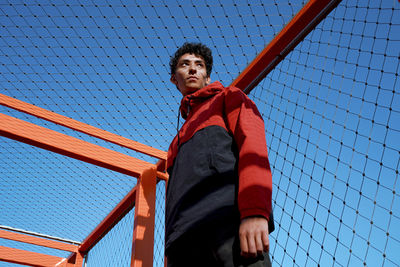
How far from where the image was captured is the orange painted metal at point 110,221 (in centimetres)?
334

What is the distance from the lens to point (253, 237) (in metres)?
0.80

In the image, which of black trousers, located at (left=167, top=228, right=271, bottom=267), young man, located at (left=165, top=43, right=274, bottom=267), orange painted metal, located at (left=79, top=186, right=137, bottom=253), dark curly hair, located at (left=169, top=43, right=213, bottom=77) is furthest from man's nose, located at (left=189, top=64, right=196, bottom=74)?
orange painted metal, located at (left=79, top=186, right=137, bottom=253)

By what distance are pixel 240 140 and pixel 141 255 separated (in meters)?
1.65

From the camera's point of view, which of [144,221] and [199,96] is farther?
[144,221]

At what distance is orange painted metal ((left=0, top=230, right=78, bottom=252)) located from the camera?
4477 millimetres

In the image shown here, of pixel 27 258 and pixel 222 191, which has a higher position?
pixel 27 258

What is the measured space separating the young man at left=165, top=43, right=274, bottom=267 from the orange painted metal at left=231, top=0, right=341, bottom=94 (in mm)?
1091

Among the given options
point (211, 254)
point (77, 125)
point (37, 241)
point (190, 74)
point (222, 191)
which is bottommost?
point (211, 254)

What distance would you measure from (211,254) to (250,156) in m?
0.25

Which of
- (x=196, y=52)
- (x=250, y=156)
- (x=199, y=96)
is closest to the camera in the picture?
(x=250, y=156)

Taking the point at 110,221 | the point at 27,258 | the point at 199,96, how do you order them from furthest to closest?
the point at 27,258 < the point at 110,221 < the point at 199,96

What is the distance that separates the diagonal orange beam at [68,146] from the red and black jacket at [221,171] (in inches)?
65.5

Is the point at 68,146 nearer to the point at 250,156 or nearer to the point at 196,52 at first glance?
the point at 196,52

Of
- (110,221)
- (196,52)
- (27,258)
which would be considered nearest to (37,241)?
(27,258)
